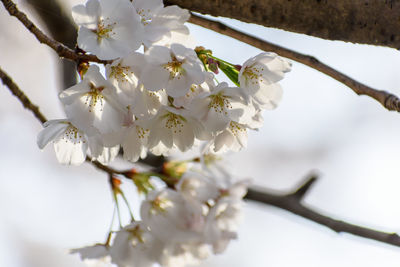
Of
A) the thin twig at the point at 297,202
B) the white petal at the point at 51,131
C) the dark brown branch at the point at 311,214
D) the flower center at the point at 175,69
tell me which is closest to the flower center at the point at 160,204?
the thin twig at the point at 297,202

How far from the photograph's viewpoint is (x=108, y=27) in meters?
0.74

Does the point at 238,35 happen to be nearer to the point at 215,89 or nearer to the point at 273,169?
the point at 215,89

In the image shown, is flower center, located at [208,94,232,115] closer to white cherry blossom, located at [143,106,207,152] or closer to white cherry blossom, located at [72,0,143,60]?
white cherry blossom, located at [143,106,207,152]

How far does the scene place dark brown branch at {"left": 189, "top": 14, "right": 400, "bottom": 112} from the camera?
0.86 metres

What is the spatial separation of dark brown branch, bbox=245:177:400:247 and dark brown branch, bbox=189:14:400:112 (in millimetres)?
441

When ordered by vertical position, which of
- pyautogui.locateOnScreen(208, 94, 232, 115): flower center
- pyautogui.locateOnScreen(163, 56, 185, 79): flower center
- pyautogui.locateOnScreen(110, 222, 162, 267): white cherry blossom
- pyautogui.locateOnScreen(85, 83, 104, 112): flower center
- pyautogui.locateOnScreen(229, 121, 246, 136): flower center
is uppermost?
pyautogui.locateOnScreen(163, 56, 185, 79): flower center

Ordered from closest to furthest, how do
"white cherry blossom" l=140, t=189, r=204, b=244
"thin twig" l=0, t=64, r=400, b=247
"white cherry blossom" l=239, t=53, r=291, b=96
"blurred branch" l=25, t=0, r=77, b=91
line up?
"white cherry blossom" l=239, t=53, r=291, b=96 → "white cherry blossom" l=140, t=189, r=204, b=244 → "thin twig" l=0, t=64, r=400, b=247 → "blurred branch" l=25, t=0, r=77, b=91

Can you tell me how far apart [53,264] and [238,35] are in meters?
4.27

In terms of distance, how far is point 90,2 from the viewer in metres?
0.73

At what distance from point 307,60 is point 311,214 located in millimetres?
627

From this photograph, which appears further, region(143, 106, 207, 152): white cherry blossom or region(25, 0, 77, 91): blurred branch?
region(25, 0, 77, 91): blurred branch

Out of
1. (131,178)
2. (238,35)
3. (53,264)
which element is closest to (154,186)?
(131,178)

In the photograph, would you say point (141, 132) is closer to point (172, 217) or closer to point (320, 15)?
point (172, 217)

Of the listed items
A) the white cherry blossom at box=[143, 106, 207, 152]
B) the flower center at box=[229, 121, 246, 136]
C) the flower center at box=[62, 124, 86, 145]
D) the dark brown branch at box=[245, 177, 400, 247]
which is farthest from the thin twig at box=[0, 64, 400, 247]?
the flower center at box=[229, 121, 246, 136]
